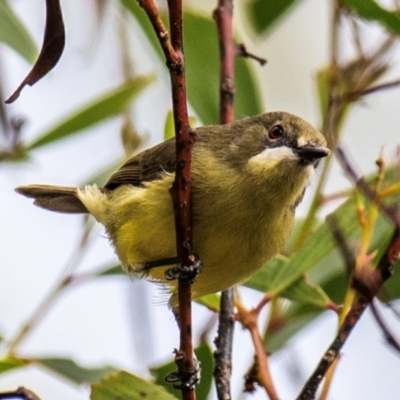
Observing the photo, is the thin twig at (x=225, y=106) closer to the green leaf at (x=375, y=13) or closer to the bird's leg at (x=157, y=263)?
the bird's leg at (x=157, y=263)

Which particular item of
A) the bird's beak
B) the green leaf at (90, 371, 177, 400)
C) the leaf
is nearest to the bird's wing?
the bird's beak

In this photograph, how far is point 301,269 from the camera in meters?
3.06

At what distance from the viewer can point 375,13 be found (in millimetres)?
2963

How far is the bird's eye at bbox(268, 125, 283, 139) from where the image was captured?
133 inches

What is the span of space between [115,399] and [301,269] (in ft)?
2.80

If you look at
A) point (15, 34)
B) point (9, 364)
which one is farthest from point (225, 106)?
point (9, 364)

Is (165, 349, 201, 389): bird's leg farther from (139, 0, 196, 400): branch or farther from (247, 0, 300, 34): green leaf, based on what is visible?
(247, 0, 300, 34): green leaf

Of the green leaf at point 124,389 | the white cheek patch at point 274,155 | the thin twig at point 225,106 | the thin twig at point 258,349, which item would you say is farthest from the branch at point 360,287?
the white cheek patch at point 274,155

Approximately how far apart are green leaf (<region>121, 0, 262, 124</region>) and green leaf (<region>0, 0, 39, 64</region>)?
778 mm

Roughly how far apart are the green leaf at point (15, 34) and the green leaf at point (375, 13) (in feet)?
3.55

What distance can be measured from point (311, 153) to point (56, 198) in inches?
69.6

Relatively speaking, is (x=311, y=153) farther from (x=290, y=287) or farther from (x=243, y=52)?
(x=243, y=52)

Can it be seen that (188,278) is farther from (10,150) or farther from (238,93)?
Answer: (238,93)

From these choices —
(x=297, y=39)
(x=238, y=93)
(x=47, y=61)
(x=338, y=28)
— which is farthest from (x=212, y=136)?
(x=297, y=39)
